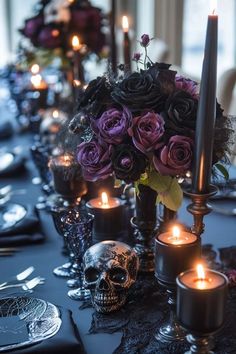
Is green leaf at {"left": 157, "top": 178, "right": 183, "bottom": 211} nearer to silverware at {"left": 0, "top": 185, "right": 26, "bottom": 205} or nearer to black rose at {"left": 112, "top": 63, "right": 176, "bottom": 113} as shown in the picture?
black rose at {"left": 112, "top": 63, "right": 176, "bottom": 113}

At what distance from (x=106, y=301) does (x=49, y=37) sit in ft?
4.62

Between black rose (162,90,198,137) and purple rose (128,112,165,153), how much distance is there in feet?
0.05

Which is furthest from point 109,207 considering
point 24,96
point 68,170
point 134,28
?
point 134,28

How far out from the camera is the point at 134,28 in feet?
15.1

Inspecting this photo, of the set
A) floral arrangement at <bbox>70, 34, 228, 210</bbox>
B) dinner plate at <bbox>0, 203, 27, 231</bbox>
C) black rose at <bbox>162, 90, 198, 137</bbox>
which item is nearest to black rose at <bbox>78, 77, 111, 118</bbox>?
floral arrangement at <bbox>70, 34, 228, 210</bbox>

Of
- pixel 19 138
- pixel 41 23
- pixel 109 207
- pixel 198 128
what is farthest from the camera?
pixel 19 138

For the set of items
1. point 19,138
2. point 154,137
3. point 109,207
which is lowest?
point 19,138

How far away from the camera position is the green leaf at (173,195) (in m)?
0.97

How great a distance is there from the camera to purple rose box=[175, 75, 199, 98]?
0.97 metres

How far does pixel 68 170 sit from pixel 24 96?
1.29 m

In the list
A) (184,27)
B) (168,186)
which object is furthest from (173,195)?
(184,27)

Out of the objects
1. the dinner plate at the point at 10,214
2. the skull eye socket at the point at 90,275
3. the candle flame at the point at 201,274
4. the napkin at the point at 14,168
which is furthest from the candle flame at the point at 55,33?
the candle flame at the point at 201,274

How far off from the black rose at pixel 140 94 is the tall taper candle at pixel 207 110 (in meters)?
0.12

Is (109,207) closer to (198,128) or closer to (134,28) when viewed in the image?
(198,128)
